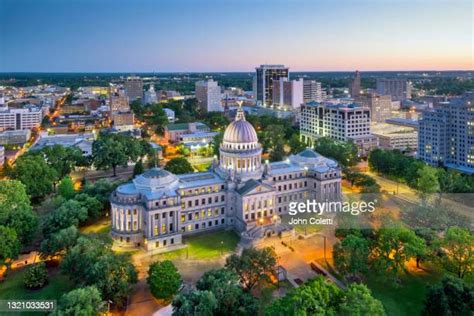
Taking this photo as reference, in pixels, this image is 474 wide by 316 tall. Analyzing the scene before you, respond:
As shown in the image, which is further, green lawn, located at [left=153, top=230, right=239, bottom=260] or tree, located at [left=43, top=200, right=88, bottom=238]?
tree, located at [left=43, top=200, right=88, bottom=238]

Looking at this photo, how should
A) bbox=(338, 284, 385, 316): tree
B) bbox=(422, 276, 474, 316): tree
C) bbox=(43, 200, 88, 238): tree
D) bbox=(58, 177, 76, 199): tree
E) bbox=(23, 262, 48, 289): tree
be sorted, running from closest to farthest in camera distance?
bbox=(338, 284, 385, 316): tree
bbox=(422, 276, 474, 316): tree
bbox=(23, 262, 48, 289): tree
bbox=(43, 200, 88, 238): tree
bbox=(58, 177, 76, 199): tree

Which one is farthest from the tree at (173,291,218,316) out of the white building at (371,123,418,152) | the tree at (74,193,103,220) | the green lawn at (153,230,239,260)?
the white building at (371,123,418,152)

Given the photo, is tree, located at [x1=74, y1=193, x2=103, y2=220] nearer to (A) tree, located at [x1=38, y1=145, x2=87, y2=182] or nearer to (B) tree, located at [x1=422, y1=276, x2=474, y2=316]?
(A) tree, located at [x1=38, y1=145, x2=87, y2=182]

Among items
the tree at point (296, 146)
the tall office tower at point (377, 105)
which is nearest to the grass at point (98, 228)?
the tree at point (296, 146)

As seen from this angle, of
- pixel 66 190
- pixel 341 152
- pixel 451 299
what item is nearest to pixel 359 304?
pixel 451 299

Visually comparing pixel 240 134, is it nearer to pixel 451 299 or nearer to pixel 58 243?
pixel 58 243

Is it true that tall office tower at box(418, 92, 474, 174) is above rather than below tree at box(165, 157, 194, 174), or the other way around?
above

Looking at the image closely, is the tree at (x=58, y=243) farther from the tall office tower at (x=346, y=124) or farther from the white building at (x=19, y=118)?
the white building at (x=19, y=118)

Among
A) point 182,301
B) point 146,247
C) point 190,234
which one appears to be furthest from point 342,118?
point 182,301
